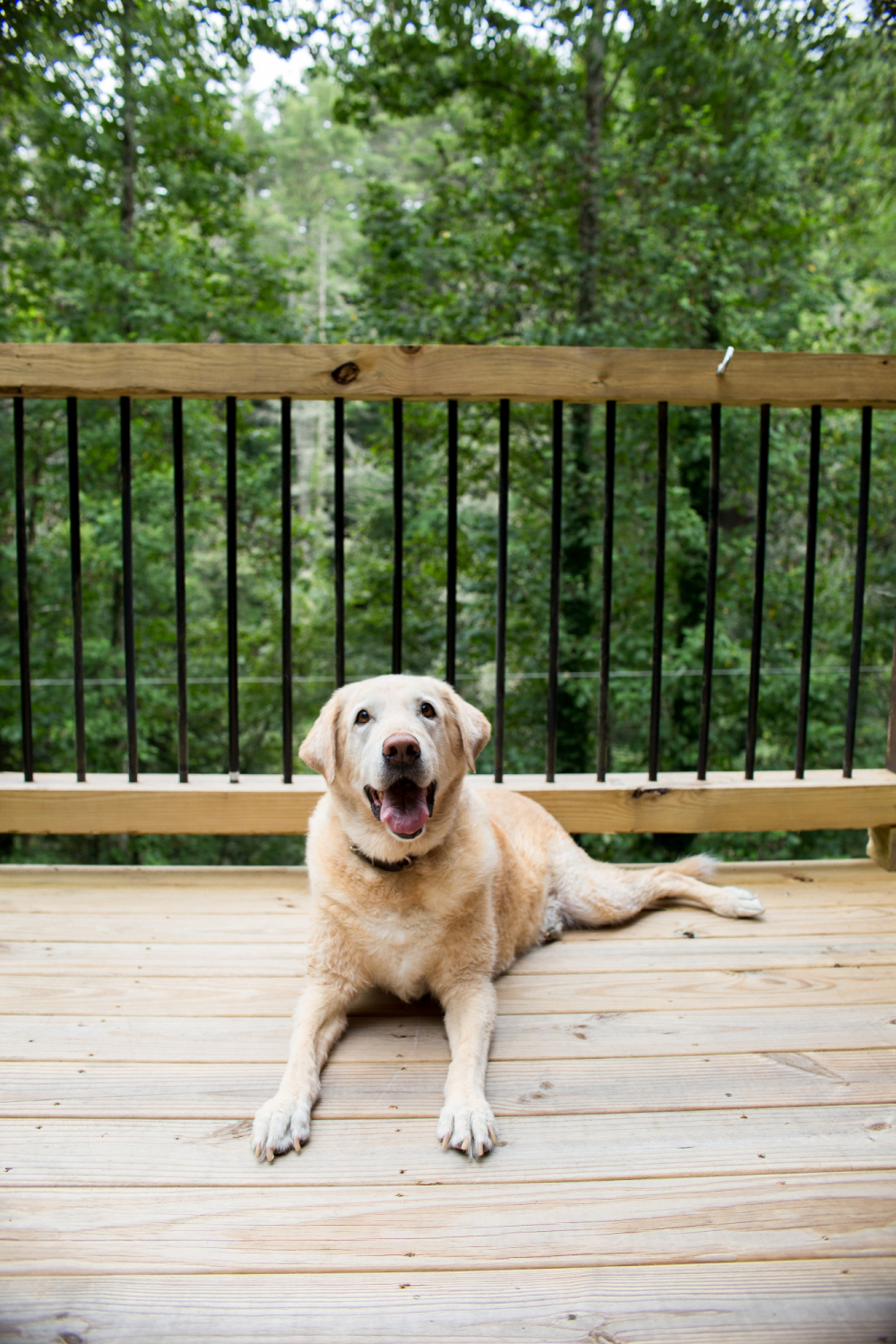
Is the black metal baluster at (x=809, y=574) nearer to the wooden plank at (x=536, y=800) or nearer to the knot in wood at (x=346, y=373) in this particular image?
the wooden plank at (x=536, y=800)

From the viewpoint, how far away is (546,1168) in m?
1.31

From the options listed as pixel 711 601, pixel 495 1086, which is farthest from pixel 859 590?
pixel 495 1086

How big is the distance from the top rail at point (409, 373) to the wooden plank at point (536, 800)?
1.06m

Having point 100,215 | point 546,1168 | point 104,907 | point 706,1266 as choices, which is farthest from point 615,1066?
point 100,215

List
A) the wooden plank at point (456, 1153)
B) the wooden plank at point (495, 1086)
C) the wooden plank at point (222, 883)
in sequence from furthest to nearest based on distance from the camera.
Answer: the wooden plank at point (222, 883), the wooden plank at point (495, 1086), the wooden plank at point (456, 1153)

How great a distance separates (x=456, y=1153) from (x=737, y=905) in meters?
1.18

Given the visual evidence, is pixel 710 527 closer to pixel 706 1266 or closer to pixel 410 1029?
pixel 410 1029

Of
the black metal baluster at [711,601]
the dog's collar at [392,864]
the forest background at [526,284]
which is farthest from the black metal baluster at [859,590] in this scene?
→ the forest background at [526,284]

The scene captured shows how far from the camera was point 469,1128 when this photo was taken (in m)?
1.37

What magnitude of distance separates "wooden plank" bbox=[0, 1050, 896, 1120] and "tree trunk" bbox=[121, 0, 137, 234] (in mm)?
8313

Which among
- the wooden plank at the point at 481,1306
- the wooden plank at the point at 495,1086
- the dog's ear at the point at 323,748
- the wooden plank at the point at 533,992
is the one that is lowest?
the wooden plank at the point at 481,1306

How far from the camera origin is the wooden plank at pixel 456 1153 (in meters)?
1.30

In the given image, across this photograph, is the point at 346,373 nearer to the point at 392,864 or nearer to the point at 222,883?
the point at 392,864

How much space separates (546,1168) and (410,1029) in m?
0.49
